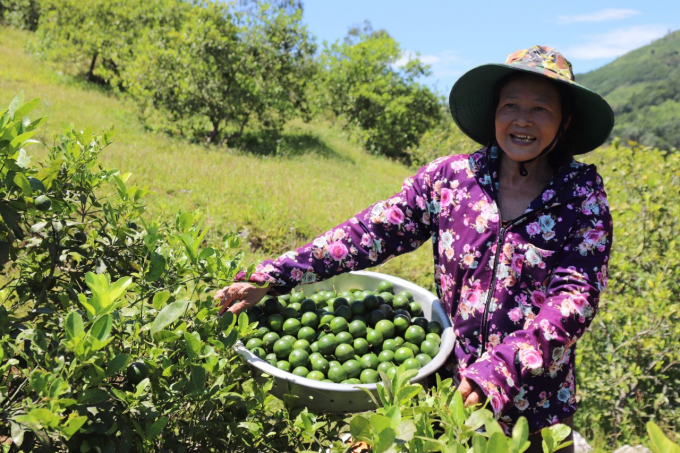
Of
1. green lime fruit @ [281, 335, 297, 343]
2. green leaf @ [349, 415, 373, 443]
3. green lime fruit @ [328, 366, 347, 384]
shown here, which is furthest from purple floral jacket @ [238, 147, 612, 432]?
green leaf @ [349, 415, 373, 443]

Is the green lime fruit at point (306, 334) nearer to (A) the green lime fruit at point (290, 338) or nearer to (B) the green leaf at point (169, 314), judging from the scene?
(A) the green lime fruit at point (290, 338)

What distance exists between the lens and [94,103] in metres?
10.9

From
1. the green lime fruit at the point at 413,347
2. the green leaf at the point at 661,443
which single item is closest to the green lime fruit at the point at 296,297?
the green lime fruit at the point at 413,347

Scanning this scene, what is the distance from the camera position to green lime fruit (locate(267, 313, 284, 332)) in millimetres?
2330

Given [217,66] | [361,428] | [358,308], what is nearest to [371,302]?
[358,308]

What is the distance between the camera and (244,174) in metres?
7.21

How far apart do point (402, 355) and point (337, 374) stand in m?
0.29

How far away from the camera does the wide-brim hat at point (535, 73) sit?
2035mm

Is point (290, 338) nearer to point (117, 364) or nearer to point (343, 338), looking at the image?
point (343, 338)

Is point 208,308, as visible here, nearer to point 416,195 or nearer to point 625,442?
point 416,195

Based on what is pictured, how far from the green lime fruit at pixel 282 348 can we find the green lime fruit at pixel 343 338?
217mm

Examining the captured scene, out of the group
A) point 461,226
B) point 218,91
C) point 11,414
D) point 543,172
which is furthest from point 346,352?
point 218,91

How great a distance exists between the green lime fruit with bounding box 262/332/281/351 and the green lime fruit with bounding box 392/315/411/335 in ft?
1.82

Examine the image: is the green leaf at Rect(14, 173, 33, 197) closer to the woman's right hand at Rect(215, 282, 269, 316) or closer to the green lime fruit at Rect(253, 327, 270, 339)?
the woman's right hand at Rect(215, 282, 269, 316)
